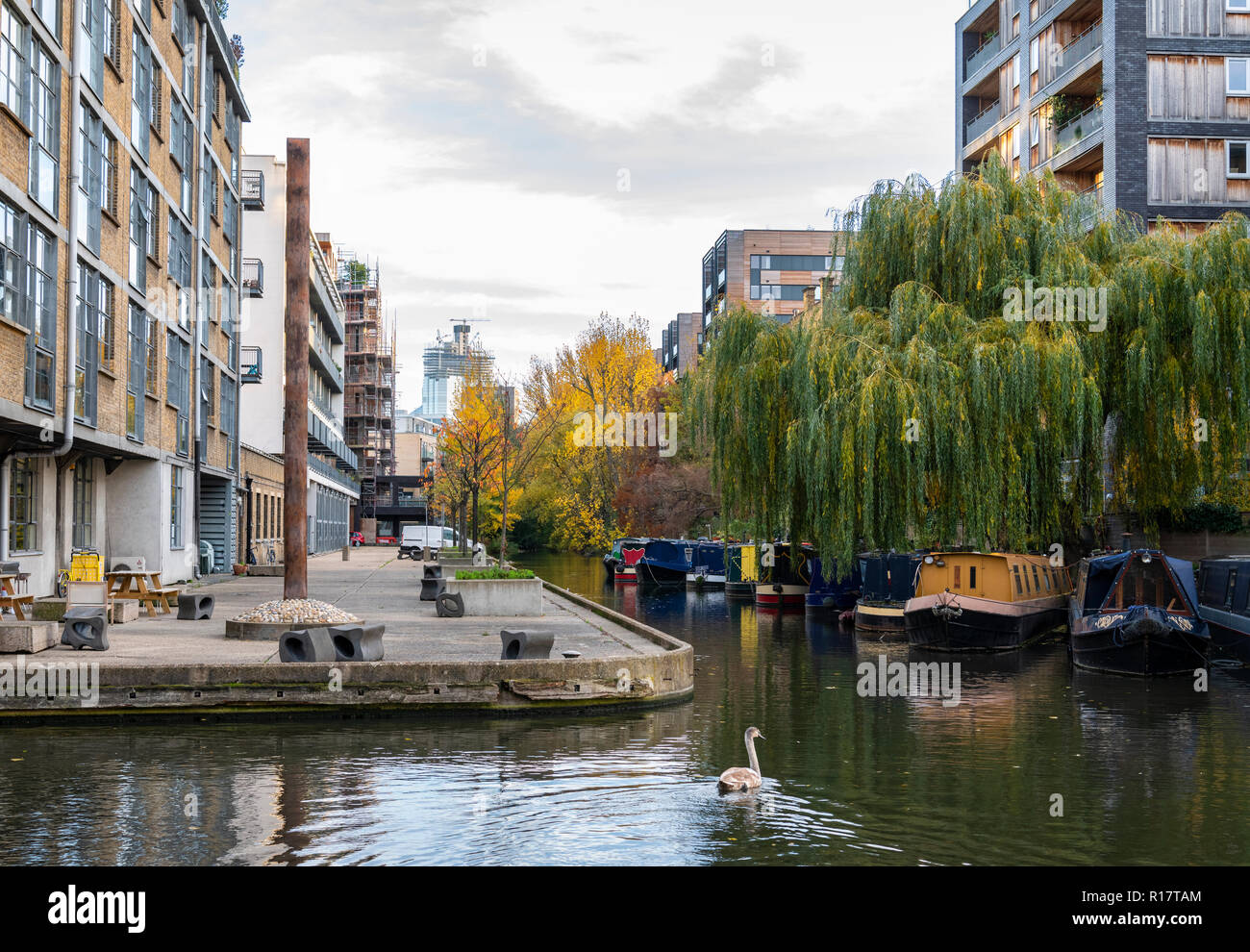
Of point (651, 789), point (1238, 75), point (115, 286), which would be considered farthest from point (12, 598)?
point (1238, 75)

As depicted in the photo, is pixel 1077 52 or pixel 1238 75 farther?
pixel 1077 52

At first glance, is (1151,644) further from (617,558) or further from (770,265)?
(770,265)

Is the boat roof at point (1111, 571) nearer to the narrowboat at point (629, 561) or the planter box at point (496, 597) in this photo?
the planter box at point (496, 597)

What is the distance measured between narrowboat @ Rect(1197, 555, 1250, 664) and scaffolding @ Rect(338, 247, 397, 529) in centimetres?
8271

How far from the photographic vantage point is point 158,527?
99.8 ft

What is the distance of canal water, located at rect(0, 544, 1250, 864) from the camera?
8672 mm

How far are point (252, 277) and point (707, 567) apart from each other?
2254cm

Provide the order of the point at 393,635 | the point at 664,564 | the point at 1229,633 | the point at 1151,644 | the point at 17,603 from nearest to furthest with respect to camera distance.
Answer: the point at 17,603 < the point at 393,635 < the point at 1151,644 < the point at 1229,633 < the point at 664,564

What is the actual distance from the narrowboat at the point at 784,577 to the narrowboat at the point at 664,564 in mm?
12463

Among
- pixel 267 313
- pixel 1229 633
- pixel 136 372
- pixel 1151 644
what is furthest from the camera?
pixel 267 313

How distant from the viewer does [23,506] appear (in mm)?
23516

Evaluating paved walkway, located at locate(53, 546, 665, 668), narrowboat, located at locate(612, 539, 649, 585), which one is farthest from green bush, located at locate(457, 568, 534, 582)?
narrowboat, located at locate(612, 539, 649, 585)

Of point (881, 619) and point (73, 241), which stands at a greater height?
point (73, 241)

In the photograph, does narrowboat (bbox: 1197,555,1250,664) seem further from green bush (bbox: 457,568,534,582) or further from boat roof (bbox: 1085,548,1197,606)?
green bush (bbox: 457,568,534,582)
